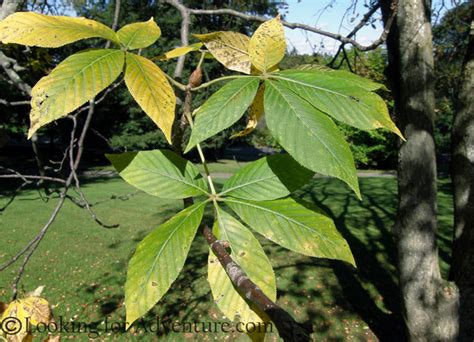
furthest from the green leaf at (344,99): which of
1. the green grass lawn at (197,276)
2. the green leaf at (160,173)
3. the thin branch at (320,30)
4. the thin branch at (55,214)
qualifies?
the green grass lawn at (197,276)

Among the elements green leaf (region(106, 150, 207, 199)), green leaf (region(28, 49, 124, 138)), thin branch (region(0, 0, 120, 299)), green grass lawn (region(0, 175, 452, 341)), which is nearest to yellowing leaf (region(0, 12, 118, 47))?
green leaf (region(28, 49, 124, 138))

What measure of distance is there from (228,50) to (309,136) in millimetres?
313

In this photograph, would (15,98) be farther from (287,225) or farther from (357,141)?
(357,141)

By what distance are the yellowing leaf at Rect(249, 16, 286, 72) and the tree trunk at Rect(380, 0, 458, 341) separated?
250cm

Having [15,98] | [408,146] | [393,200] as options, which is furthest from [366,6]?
[15,98]

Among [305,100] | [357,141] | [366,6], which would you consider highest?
[366,6]

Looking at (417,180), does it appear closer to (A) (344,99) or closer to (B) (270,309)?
(A) (344,99)

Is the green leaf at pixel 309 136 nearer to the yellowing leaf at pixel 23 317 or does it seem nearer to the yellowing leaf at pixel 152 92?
the yellowing leaf at pixel 152 92

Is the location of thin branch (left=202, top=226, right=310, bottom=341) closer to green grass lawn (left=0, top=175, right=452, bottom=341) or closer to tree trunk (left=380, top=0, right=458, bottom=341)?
green grass lawn (left=0, top=175, right=452, bottom=341)

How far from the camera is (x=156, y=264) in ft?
1.76

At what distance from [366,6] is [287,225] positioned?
11.4 ft

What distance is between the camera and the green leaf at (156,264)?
20.6 inches

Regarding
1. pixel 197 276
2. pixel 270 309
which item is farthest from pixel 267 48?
pixel 197 276

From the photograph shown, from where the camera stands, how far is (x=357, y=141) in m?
20.2
